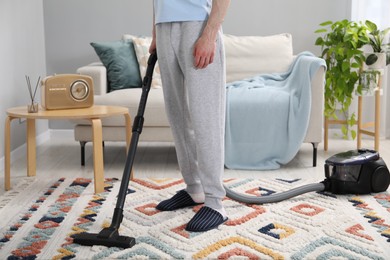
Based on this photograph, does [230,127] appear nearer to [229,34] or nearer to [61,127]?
[229,34]

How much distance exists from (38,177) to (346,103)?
2.02 m

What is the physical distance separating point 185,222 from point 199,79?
567 millimetres

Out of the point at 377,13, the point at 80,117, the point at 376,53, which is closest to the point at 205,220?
the point at 80,117

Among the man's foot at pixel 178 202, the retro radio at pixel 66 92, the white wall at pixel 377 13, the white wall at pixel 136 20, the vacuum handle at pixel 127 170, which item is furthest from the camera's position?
the white wall at pixel 136 20

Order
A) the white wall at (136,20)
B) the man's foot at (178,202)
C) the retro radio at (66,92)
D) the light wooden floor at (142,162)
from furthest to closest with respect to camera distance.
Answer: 1. the white wall at (136,20)
2. the light wooden floor at (142,162)
3. the retro radio at (66,92)
4. the man's foot at (178,202)

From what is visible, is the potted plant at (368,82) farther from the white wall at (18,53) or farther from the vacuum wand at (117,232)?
the white wall at (18,53)

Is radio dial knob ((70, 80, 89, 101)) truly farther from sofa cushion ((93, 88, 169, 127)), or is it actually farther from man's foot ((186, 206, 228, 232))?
man's foot ((186, 206, 228, 232))

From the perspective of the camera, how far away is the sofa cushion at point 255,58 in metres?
4.00

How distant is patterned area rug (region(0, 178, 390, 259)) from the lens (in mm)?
2025

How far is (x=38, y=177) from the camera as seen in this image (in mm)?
3180

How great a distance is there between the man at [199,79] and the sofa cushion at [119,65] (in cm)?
153

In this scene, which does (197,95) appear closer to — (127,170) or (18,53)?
(127,170)

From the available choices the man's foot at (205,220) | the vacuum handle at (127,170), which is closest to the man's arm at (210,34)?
the vacuum handle at (127,170)

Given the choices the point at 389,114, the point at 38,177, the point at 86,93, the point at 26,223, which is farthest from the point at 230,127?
the point at 389,114
